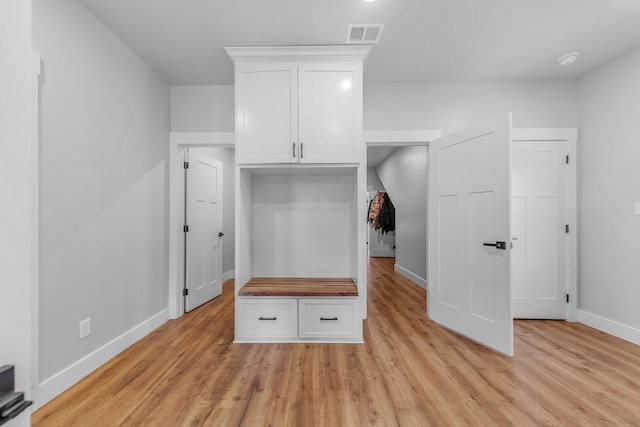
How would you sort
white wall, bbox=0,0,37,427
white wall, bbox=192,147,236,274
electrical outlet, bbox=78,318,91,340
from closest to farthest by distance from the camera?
1. white wall, bbox=0,0,37,427
2. electrical outlet, bbox=78,318,91,340
3. white wall, bbox=192,147,236,274

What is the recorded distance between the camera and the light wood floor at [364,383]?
5.50 ft

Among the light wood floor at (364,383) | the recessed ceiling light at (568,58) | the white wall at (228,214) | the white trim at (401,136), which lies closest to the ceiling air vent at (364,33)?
the white trim at (401,136)

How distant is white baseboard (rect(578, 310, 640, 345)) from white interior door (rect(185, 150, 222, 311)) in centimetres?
430

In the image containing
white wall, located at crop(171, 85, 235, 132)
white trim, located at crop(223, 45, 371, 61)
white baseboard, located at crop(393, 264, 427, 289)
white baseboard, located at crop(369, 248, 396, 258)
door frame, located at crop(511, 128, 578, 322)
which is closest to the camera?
white trim, located at crop(223, 45, 371, 61)

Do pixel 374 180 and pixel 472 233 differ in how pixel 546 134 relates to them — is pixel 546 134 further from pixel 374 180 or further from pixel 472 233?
pixel 374 180

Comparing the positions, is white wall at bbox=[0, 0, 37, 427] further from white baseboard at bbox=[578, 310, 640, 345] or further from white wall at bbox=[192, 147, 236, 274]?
white wall at bbox=[192, 147, 236, 274]

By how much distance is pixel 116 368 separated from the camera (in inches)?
86.9

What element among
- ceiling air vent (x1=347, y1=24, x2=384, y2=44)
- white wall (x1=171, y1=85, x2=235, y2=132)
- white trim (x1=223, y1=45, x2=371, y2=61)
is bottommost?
white wall (x1=171, y1=85, x2=235, y2=132)

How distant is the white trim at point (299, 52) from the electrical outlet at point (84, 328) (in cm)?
243

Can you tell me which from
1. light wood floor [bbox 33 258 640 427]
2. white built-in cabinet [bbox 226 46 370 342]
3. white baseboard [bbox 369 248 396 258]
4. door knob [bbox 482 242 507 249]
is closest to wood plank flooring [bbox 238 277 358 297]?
white built-in cabinet [bbox 226 46 370 342]

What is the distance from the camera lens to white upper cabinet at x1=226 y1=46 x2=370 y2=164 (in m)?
2.63

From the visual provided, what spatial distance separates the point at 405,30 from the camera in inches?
94.5

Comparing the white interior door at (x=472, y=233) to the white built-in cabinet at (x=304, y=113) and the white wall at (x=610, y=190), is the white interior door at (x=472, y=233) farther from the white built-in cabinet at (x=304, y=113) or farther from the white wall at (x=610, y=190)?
the white wall at (x=610, y=190)

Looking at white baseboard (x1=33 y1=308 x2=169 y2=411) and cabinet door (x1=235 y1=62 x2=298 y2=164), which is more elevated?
cabinet door (x1=235 y1=62 x2=298 y2=164)
